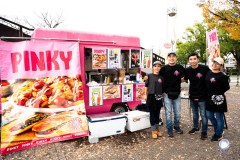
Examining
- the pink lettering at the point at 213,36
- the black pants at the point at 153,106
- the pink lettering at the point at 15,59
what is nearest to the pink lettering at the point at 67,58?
the pink lettering at the point at 15,59

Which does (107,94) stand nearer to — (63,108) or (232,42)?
(63,108)

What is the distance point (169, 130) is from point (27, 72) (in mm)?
3575

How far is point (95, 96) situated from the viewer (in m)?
5.42

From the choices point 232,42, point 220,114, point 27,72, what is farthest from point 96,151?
point 232,42

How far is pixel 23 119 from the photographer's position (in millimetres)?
3781

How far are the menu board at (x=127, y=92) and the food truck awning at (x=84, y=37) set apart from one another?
133 cm

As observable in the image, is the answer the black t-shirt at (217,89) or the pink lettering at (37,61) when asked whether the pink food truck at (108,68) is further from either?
the black t-shirt at (217,89)

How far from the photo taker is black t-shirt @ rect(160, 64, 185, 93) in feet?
15.9

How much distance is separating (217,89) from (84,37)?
363 cm

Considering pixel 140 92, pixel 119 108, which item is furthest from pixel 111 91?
pixel 140 92

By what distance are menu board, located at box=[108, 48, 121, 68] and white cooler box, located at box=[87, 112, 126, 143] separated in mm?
1547

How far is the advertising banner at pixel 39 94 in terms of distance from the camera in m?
3.59

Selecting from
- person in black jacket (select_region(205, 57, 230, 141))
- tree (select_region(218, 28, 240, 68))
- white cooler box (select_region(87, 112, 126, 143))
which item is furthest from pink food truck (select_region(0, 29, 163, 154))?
tree (select_region(218, 28, 240, 68))

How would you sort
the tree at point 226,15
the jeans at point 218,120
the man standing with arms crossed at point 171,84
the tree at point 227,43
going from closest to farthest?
the jeans at point 218,120 < the man standing with arms crossed at point 171,84 < the tree at point 226,15 < the tree at point 227,43
